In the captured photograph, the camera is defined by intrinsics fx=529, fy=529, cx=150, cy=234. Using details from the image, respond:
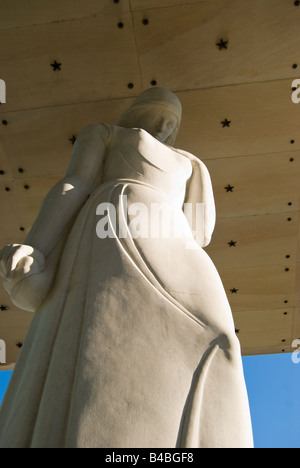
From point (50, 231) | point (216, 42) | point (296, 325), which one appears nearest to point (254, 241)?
point (296, 325)

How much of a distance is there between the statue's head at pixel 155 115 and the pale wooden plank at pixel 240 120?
2.94 meters

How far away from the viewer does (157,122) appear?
3.87 m

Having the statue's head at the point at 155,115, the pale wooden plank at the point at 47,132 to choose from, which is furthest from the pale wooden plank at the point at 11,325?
the statue's head at the point at 155,115

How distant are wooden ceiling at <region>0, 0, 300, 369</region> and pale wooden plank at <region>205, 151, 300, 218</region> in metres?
0.02

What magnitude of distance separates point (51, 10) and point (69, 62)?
2.01ft

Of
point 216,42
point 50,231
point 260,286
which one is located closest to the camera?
point 50,231

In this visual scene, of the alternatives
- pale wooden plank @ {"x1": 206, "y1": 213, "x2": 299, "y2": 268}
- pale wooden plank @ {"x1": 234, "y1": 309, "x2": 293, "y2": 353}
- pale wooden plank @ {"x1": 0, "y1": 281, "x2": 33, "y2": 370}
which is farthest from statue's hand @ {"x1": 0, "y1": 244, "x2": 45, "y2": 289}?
pale wooden plank @ {"x1": 234, "y1": 309, "x2": 293, "y2": 353}

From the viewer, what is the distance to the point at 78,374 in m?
2.05

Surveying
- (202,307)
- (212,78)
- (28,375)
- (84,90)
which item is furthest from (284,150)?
(28,375)

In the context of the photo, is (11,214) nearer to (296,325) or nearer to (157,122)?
(157,122)

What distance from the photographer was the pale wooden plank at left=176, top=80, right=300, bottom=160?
6738mm

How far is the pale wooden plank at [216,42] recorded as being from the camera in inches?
242

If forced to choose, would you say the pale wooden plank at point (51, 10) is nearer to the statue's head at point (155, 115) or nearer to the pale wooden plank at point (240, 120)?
the pale wooden plank at point (240, 120)

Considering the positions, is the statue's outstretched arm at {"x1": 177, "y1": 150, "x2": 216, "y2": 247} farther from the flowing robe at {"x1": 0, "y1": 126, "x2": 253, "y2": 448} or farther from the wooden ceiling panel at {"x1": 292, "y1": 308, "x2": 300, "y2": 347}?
the wooden ceiling panel at {"x1": 292, "y1": 308, "x2": 300, "y2": 347}
